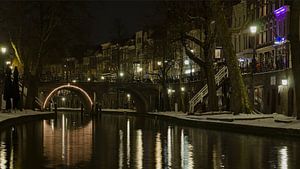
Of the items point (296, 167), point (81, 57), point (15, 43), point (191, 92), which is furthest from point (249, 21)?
point (81, 57)

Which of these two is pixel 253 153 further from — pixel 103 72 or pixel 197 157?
pixel 103 72

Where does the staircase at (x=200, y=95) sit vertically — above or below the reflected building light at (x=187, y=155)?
above

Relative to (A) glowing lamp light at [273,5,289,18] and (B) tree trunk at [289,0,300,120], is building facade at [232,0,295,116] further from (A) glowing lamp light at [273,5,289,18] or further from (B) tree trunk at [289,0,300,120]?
(B) tree trunk at [289,0,300,120]

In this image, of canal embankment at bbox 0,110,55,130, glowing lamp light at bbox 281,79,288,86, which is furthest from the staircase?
canal embankment at bbox 0,110,55,130

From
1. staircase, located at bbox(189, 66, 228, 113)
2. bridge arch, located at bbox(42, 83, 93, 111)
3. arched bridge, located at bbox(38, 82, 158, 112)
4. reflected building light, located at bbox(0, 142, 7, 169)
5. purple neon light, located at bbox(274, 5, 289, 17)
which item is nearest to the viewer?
reflected building light, located at bbox(0, 142, 7, 169)

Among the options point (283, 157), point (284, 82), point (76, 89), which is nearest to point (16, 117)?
point (284, 82)

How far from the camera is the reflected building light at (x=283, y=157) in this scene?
1764 centimetres

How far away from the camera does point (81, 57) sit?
169500mm

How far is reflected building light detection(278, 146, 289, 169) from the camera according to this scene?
17.6 metres

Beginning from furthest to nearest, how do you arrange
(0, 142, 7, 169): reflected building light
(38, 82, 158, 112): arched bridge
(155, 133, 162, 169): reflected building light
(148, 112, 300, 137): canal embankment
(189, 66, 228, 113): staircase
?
(38, 82, 158, 112): arched bridge, (189, 66, 228, 113): staircase, (148, 112, 300, 137): canal embankment, (155, 133, 162, 169): reflected building light, (0, 142, 7, 169): reflected building light

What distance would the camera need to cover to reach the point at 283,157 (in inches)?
787

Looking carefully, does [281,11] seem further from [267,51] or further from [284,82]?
[284,82]

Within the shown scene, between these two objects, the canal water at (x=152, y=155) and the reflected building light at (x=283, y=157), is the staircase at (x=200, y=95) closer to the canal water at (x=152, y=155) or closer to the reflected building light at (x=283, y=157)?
the canal water at (x=152, y=155)

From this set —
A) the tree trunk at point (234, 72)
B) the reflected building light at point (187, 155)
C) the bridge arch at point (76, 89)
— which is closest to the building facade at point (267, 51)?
the tree trunk at point (234, 72)
